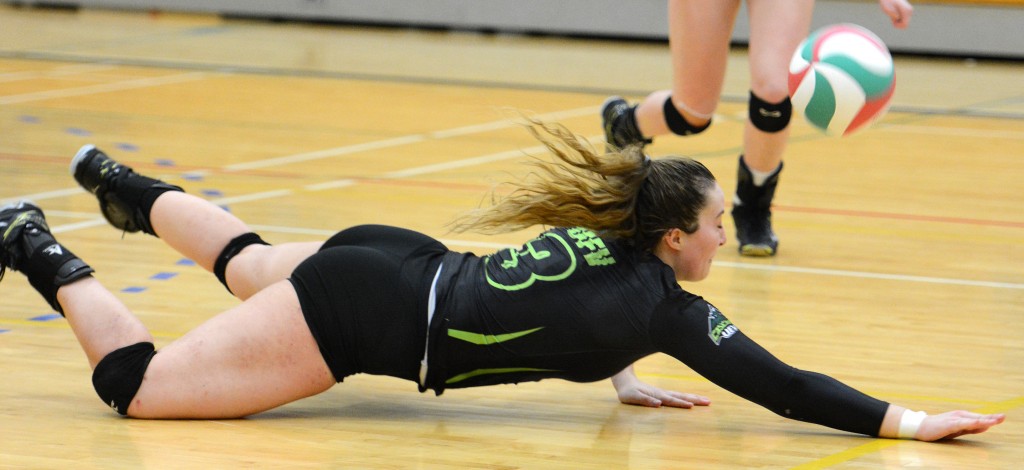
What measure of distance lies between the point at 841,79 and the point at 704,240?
3.44 feet

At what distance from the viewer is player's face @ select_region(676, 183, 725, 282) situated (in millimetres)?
2824

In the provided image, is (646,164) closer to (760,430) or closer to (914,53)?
(760,430)

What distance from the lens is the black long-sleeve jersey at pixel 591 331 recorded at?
106 inches

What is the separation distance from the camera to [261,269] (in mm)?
3182

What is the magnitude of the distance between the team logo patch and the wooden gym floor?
0.23m

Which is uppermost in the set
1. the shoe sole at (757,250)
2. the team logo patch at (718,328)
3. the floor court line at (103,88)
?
the team logo patch at (718,328)

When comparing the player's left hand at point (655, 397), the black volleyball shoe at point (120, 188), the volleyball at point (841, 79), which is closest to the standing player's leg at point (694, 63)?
the volleyball at point (841, 79)

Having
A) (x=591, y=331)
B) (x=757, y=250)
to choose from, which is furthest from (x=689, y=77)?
(x=591, y=331)

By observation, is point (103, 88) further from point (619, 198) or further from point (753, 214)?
point (619, 198)

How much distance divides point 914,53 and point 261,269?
9.97 metres

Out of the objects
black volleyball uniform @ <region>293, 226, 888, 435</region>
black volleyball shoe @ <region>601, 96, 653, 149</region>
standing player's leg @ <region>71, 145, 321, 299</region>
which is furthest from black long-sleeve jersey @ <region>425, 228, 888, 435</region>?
black volleyball shoe @ <region>601, 96, 653, 149</region>

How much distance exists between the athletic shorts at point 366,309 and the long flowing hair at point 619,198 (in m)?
0.19

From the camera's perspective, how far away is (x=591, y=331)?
275 cm

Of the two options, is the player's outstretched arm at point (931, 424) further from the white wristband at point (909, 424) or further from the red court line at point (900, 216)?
the red court line at point (900, 216)
